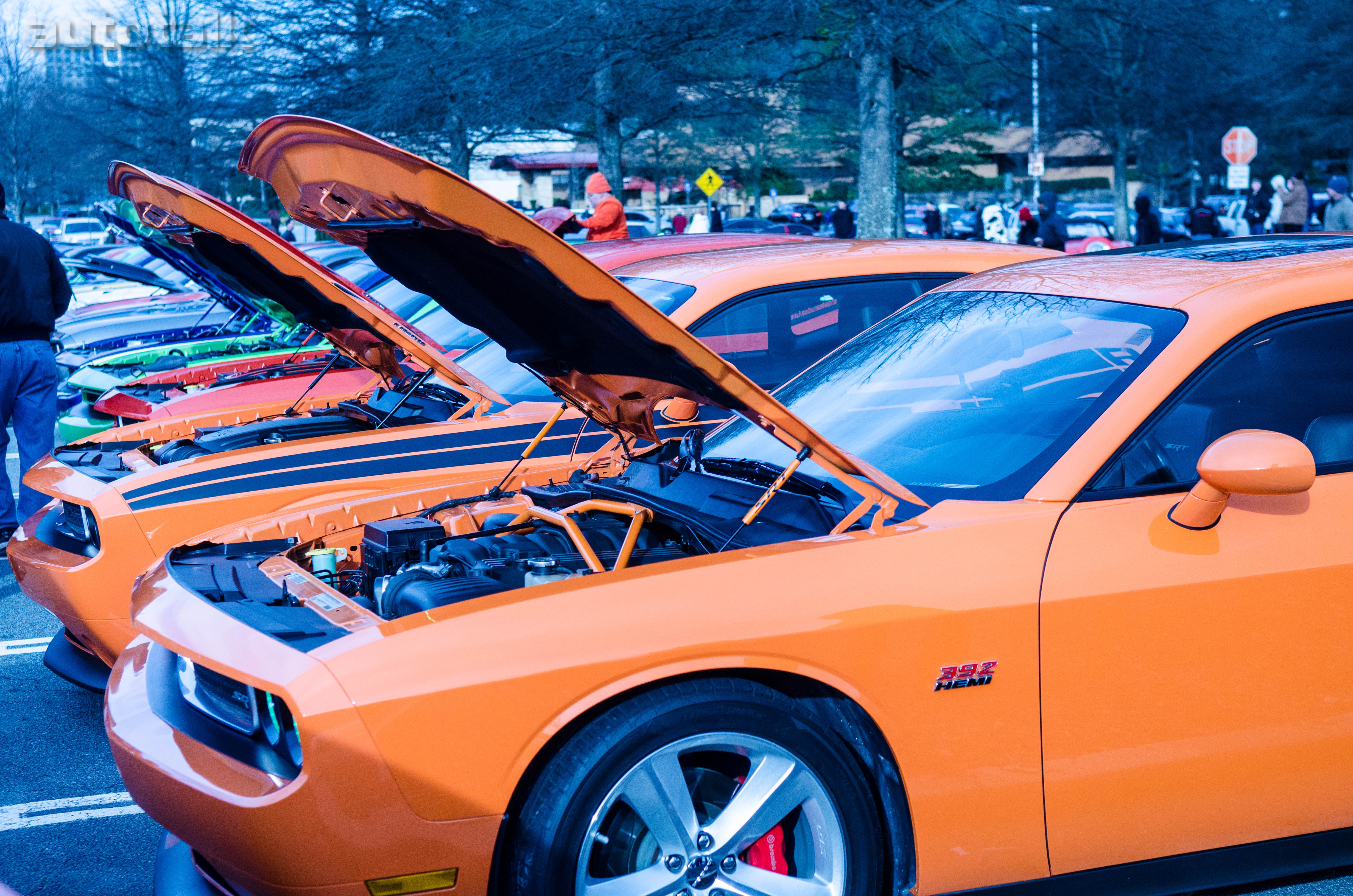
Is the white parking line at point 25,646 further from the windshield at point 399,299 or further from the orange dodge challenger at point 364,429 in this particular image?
the windshield at point 399,299

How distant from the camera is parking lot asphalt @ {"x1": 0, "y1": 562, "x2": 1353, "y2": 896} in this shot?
3340 mm

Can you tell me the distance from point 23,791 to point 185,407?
9.74 ft

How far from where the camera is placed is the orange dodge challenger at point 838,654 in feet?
7.73

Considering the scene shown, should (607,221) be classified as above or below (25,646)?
above

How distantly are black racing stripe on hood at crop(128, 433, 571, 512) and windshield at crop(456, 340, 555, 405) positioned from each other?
0.31m

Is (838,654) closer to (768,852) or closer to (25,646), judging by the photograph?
(768,852)

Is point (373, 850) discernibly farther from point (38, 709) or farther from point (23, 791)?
point (38, 709)

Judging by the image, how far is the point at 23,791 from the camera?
399 centimetres

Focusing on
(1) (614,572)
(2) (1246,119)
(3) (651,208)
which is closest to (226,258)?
(1) (614,572)

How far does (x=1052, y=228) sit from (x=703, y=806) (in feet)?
49.6

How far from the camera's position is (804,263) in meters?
5.30

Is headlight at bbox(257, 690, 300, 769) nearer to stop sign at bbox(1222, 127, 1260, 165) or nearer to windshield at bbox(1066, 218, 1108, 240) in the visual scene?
stop sign at bbox(1222, 127, 1260, 165)

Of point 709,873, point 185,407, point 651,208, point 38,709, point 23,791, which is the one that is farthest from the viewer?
point 651,208

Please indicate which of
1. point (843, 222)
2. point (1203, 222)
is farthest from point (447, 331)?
point (843, 222)
